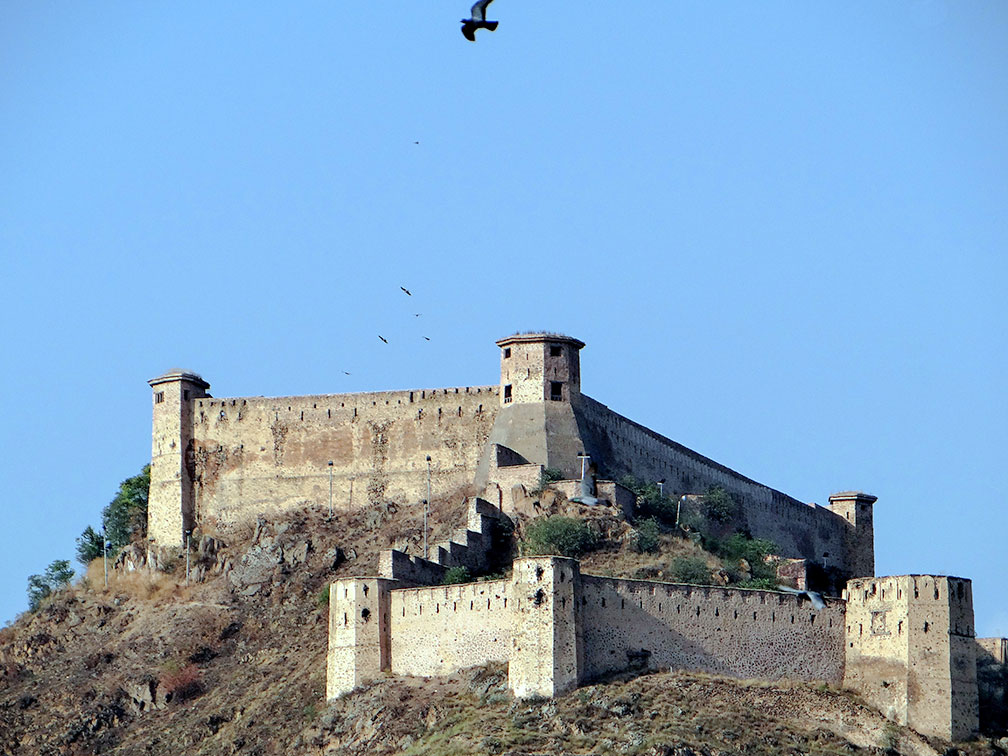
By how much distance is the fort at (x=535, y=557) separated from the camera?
80.8 metres

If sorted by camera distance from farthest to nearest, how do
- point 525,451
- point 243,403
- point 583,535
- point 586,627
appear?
point 243,403 < point 525,451 < point 583,535 < point 586,627

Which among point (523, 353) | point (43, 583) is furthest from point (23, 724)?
point (523, 353)

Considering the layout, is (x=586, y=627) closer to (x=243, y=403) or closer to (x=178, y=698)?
(x=178, y=698)

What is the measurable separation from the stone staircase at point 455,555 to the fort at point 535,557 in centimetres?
8

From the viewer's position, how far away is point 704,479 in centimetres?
10394

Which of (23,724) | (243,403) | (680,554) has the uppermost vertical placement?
(243,403)

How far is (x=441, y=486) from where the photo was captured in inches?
3878

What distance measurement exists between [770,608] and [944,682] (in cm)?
628

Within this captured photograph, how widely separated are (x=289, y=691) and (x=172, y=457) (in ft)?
60.1

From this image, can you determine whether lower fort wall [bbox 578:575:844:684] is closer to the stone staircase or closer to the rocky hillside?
the rocky hillside

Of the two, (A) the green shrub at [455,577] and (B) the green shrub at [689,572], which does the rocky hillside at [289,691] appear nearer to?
(B) the green shrub at [689,572]

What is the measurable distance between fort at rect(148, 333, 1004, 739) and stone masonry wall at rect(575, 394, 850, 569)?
0.09 m

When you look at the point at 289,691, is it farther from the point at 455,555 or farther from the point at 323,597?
the point at 455,555

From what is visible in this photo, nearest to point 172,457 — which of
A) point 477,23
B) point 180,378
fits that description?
point 180,378
